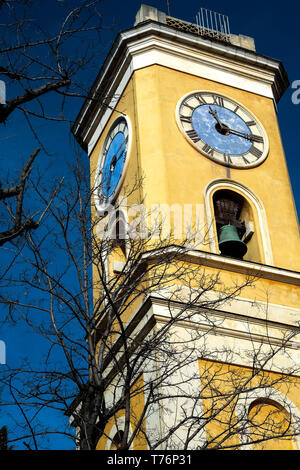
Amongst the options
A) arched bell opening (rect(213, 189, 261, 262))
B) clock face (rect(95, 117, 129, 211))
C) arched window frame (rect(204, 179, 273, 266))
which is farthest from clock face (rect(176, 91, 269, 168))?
clock face (rect(95, 117, 129, 211))

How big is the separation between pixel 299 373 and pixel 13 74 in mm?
A: 8385

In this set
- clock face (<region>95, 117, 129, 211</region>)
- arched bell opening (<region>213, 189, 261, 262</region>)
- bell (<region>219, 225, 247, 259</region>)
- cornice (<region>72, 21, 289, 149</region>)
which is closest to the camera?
bell (<region>219, 225, 247, 259</region>)

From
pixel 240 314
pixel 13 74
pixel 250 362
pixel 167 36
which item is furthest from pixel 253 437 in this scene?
pixel 167 36

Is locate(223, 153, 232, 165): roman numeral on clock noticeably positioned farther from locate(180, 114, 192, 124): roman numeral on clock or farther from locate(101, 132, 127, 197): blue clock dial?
locate(101, 132, 127, 197): blue clock dial

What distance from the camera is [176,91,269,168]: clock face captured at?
1742 centimetres

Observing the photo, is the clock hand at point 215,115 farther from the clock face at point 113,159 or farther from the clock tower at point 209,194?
the clock face at point 113,159

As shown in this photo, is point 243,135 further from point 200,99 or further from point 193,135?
point 193,135

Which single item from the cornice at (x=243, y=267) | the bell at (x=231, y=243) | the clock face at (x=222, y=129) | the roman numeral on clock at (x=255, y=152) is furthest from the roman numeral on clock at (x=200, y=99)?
the cornice at (x=243, y=267)

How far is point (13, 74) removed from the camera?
7.86 m

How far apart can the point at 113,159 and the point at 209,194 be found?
9.70 feet

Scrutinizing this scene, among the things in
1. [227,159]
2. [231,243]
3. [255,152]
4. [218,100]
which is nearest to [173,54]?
[218,100]

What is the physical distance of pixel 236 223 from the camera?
56.1 feet
